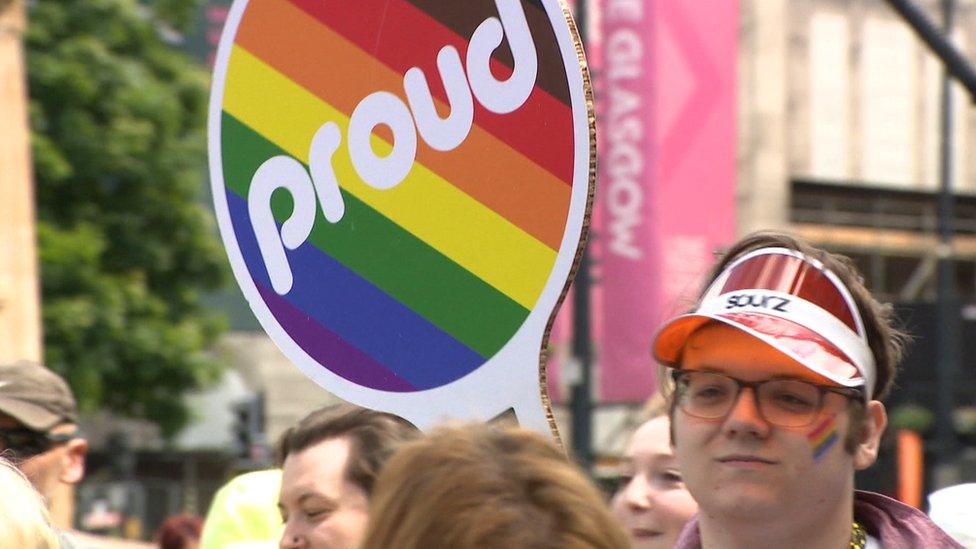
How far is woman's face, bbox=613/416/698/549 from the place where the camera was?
3496 millimetres

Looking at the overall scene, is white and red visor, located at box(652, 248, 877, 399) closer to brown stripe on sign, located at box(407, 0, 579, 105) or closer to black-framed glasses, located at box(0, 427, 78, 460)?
brown stripe on sign, located at box(407, 0, 579, 105)

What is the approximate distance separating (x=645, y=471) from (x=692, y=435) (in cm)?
137

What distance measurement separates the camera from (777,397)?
7.13 feet

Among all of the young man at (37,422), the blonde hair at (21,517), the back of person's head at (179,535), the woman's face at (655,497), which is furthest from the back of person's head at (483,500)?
the back of person's head at (179,535)

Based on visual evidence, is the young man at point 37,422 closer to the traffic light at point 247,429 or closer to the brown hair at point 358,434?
the brown hair at point 358,434

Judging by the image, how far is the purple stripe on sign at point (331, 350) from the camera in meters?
2.62

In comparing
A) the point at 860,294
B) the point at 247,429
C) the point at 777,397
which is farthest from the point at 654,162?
the point at 777,397

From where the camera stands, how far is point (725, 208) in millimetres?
21797

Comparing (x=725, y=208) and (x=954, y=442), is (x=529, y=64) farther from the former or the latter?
(x=725, y=208)

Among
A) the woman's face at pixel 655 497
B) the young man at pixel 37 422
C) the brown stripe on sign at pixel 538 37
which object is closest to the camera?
the brown stripe on sign at pixel 538 37

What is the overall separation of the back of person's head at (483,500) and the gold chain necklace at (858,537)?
50 cm

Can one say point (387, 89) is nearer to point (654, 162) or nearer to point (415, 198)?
point (415, 198)

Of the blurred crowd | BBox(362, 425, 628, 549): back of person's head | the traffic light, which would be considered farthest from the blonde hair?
the traffic light

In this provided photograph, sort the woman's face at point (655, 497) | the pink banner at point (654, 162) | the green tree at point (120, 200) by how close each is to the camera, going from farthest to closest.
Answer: the pink banner at point (654, 162)
the green tree at point (120, 200)
the woman's face at point (655, 497)
